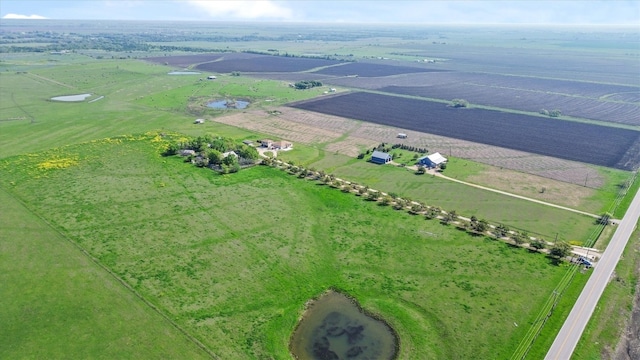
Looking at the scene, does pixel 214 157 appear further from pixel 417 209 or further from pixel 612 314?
pixel 612 314

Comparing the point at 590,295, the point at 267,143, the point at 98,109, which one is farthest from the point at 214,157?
the point at 98,109

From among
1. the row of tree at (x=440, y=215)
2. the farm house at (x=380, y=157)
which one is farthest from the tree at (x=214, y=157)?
the farm house at (x=380, y=157)

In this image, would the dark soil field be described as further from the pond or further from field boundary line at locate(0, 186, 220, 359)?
field boundary line at locate(0, 186, 220, 359)

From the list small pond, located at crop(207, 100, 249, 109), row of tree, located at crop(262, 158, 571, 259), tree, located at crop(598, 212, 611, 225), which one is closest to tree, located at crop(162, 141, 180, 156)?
row of tree, located at crop(262, 158, 571, 259)

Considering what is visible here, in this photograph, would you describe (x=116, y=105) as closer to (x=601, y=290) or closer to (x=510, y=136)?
(x=510, y=136)

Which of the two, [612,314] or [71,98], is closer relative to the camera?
[612,314]

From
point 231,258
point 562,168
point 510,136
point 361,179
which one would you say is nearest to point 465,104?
point 510,136
